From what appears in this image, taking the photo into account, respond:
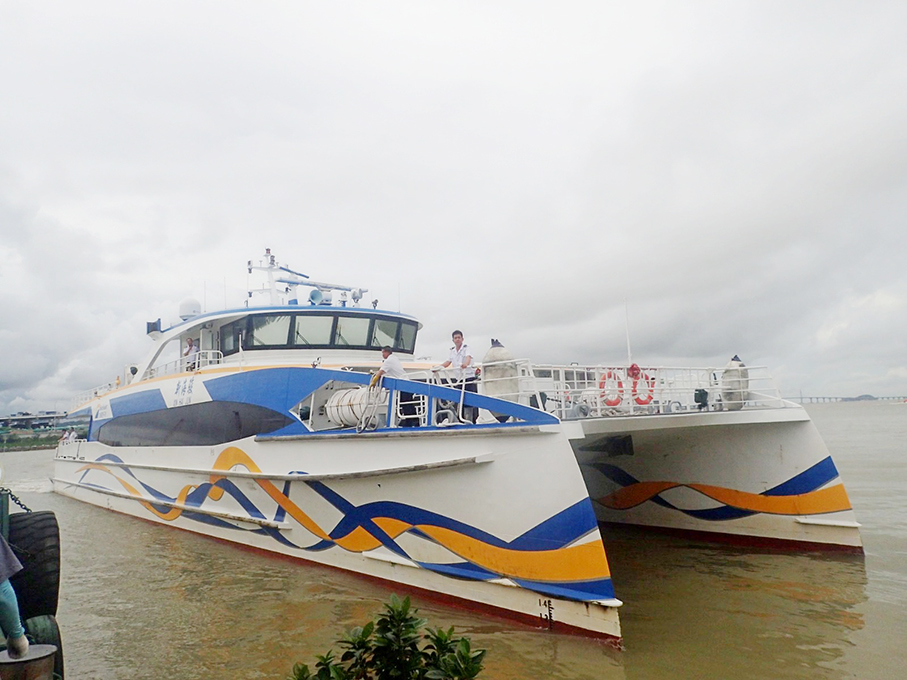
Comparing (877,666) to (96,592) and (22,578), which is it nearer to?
(22,578)

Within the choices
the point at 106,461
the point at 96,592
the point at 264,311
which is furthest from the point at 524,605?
the point at 106,461

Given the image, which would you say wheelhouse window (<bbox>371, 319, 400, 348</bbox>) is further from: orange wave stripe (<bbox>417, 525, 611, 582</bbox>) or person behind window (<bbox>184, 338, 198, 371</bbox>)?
orange wave stripe (<bbox>417, 525, 611, 582</bbox>)

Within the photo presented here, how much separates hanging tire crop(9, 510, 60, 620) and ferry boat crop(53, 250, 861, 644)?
2852mm

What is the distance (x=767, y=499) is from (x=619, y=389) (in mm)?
3287

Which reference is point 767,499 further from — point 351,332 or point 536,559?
point 351,332

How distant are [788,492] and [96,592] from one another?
8.46 meters

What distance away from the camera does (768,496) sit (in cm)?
770

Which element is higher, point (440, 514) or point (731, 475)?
point (731, 475)

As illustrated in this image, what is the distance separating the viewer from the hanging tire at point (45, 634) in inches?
147

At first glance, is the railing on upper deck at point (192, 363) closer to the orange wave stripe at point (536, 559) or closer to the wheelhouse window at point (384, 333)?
the wheelhouse window at point (384, 333)

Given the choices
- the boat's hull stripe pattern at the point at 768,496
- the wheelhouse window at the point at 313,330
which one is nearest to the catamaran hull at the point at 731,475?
the boat's hull stripe pattern at the point at 768,496

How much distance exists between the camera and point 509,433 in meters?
5.43

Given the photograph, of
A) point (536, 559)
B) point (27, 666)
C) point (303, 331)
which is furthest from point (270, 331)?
point (27, 666)

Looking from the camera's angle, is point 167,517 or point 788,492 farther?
point 167,517
